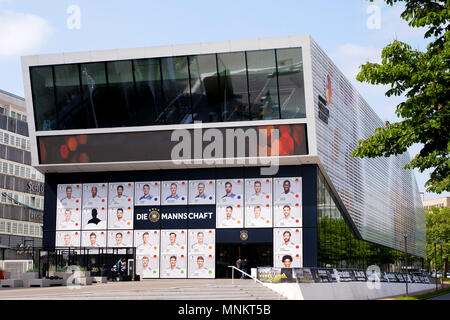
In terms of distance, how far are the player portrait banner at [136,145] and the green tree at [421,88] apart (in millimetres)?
19615

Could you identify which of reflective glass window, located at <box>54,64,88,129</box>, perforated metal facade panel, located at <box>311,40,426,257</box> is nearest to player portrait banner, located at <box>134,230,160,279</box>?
reflective glass window, located at <box>54,64,88,129</box>

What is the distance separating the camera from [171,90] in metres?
41.5

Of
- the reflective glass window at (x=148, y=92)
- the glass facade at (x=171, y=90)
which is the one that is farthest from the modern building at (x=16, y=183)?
the reflective glass window at (x=148, y=92)

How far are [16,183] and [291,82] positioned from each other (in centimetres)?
6167

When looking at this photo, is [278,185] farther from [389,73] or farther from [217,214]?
[389,73]

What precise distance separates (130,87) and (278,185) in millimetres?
11256

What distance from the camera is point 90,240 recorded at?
45062 mm

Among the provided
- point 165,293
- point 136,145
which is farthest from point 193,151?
point 165,293

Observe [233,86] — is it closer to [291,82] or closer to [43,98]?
[291,82]

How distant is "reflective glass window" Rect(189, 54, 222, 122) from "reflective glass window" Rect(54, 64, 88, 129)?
7.60 m

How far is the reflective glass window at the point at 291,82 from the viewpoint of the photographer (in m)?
39.8

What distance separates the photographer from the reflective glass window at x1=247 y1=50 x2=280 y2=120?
39.9 meters

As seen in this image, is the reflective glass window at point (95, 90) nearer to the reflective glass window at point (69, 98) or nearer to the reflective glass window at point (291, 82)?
the reflective glass window at point (69, 98)
